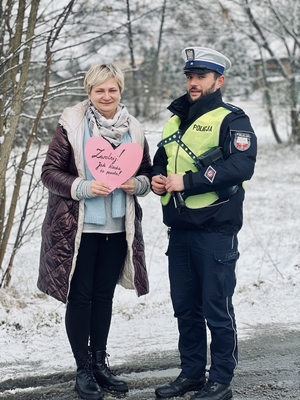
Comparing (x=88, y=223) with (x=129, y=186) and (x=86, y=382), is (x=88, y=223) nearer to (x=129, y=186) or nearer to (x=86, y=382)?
(x=129, y=186)

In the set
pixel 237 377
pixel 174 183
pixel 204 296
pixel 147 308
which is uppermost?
pixel 174 183

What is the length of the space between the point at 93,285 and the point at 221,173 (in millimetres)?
1070

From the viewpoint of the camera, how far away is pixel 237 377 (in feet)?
12.5

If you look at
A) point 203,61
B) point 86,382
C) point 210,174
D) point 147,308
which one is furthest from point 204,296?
point 147,308

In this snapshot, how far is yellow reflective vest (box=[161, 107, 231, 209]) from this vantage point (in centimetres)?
335

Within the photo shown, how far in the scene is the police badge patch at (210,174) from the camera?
3.26 meters

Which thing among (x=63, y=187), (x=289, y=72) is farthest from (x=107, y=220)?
(x=289, y=72)

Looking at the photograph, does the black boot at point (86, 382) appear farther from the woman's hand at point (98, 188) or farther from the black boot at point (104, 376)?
the woman's hand at point (98, 188)

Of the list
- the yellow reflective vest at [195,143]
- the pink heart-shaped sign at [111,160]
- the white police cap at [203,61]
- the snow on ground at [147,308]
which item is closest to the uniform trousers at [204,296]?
the yellow reflective vest at [195,143]

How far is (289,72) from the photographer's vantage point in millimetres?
24359

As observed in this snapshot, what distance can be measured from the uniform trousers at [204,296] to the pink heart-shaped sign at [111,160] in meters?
0.49

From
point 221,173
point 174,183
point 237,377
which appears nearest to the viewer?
point 221,173

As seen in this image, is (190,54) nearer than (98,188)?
No

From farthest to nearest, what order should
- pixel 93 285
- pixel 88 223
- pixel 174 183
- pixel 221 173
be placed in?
pixel 93 285 → pixel 88 223 → pixel 174 183 → pixel 221 173
